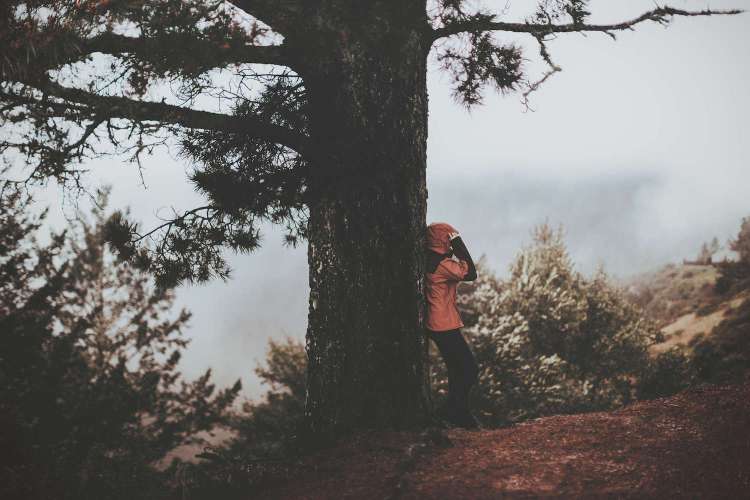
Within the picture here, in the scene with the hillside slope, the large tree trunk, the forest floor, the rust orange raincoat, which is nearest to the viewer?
the forest floor

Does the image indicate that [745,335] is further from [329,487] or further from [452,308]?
[329,487]

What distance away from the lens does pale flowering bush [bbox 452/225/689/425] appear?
396 inches

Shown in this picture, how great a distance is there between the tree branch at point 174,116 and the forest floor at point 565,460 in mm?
2593

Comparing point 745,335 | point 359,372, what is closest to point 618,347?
point 745,335

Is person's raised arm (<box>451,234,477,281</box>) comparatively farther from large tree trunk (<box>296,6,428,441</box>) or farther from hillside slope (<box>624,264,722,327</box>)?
hillside slope (<box>624,264,722,327</box>)

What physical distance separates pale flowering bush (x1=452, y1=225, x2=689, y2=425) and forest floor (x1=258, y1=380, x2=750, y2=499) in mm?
4787

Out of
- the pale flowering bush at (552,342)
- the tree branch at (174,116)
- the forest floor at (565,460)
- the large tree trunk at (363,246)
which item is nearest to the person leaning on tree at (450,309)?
the large tree trunk at (363,246)

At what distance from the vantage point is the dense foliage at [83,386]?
593cm

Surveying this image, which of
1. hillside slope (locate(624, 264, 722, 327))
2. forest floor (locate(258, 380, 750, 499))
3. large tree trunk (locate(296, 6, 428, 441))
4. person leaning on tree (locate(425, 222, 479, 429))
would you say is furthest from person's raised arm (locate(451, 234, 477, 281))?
hillside slope (locate(624, 264, 722, 327))

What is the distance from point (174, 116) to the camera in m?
4.08

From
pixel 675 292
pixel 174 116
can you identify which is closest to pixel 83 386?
pixel 174 116

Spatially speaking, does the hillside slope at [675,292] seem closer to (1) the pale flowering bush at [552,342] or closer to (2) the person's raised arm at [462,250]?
(1) the pale flowering bush at [552,342]

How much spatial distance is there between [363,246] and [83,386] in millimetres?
9789

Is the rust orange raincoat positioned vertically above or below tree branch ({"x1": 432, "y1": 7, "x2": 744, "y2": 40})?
below
